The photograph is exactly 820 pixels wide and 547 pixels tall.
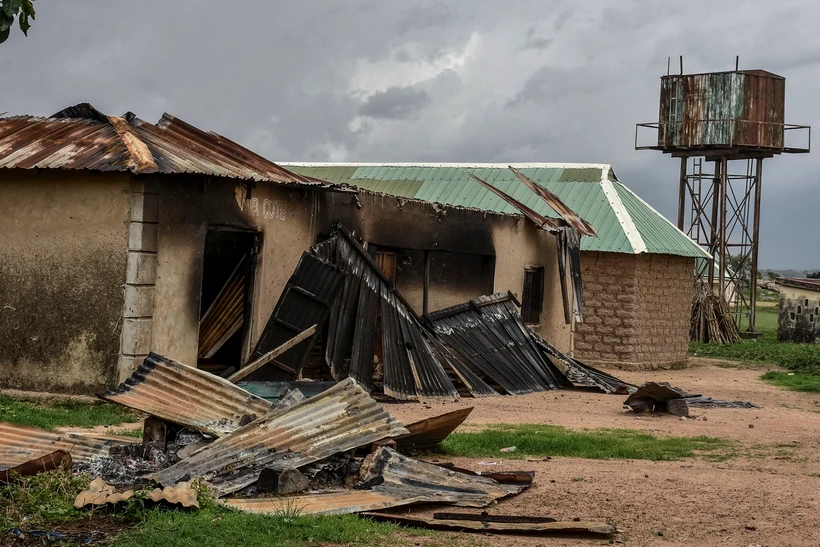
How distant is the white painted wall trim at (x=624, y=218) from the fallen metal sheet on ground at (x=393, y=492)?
14905 mm

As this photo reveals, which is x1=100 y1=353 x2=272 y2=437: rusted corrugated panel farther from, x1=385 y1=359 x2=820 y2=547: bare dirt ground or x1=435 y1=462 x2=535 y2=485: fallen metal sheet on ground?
x1=385 y1=359 x2=820 y2=547: bare dirt ground

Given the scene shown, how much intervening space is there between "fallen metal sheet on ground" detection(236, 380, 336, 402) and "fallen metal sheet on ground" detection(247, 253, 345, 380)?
8.02ft

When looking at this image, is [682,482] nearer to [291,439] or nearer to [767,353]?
[291,439]

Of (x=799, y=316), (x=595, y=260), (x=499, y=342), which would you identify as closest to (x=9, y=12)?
(x=499, y=342)

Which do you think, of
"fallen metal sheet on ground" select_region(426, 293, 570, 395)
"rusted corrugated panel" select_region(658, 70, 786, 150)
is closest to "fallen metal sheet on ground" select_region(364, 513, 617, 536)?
"fallen metal sheet on ground" select_region(426, 293, 570, 395)

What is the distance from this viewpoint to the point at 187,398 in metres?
9.23

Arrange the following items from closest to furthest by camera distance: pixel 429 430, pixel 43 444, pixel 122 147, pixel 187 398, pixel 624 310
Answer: pixel 43 444, pixel 187 398, pixel 429 430, pixel 122 147, pixel 624 310

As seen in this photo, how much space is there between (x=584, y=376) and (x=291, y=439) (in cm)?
1032

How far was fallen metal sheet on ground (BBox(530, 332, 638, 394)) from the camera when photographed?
57.5ft

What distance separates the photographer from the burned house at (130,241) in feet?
40.0

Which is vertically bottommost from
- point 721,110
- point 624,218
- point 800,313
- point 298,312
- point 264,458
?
point 264,458

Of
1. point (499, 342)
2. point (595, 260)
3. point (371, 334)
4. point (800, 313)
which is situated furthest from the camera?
point (800, 313)

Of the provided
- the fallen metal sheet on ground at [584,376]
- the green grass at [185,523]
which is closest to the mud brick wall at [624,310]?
the fallen metal sheet on ground at [584,376]

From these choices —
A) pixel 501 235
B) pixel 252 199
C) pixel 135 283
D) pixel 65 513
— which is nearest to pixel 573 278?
pixel 501 235
